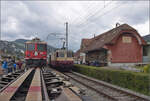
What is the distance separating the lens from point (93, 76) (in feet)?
53.8

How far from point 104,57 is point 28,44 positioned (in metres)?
13.3

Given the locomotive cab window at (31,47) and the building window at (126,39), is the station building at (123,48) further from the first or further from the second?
the locomotive cab window at (31,47)

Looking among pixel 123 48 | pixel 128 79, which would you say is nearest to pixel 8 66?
pixel 128 79

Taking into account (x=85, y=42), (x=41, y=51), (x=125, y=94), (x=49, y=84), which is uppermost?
(x=85, y=42)

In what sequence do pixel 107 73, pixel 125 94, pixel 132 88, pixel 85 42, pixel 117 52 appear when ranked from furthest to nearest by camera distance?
1. pixel 85 42
2. pixel 117 52
3. pixel 107 73
4. pixel 132 88
5. pixel 125 94

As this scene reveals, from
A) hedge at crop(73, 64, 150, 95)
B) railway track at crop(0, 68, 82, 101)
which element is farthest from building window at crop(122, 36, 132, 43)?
railway track at crop(0, 68, 82, 101)

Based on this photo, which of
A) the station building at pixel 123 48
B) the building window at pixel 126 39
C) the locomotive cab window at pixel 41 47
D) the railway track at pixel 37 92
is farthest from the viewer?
the building window at pixel 126 39

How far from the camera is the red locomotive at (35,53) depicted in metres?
18.9

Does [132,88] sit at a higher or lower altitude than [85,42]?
lower

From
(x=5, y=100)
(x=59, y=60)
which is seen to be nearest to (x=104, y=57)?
(x=59, y=60)

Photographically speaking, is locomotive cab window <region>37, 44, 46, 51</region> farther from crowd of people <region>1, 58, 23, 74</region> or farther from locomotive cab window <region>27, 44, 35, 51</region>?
crowd of people <region>1, 58, 23, 74</region>

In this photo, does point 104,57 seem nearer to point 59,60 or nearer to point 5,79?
point 59,60

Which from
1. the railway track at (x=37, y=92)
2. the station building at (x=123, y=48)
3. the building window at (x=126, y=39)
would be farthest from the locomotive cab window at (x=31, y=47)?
the building window at (x=126, y=39)

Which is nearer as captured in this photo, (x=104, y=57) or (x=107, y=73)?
(x=107, y=73)
